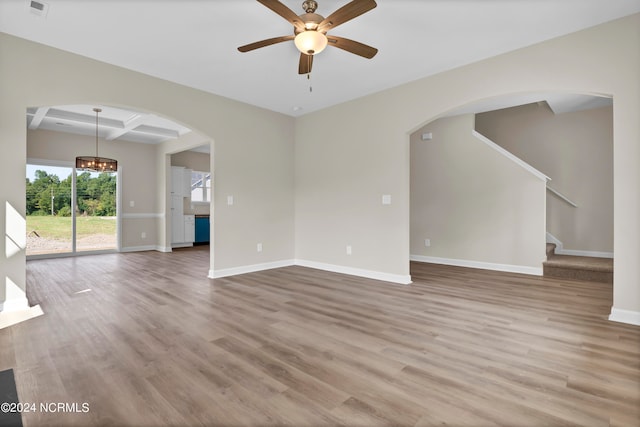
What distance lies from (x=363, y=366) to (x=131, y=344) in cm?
176

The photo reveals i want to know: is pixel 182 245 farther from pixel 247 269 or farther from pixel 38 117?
pixel 247 269

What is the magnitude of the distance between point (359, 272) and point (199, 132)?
322 centimetres

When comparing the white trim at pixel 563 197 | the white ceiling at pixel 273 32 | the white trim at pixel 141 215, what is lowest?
the white trim at pixel 141 215

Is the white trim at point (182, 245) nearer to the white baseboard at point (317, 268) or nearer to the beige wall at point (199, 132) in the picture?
the beige wall at point (199, 132)

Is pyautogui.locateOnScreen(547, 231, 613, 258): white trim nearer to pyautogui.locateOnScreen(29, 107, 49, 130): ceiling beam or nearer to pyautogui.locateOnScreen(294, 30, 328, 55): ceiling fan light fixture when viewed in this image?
pyautogui.locateOnScreen(294, 30, 328, 55): ceiling fan light fixture

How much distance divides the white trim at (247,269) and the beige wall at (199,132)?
71mm

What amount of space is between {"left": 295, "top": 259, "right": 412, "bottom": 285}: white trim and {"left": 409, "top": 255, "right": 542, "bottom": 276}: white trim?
189 centimetres

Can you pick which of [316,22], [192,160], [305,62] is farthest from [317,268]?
Result: [192,160]

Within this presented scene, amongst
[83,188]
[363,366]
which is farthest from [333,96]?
[83,188]

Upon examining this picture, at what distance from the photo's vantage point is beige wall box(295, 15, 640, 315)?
2.89 meters

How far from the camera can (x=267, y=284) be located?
14.4ft

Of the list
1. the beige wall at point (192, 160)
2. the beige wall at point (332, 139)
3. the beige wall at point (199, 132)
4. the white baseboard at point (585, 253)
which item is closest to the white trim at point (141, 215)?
the beige wall at point (192, 160)

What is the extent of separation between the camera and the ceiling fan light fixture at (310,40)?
256 cm

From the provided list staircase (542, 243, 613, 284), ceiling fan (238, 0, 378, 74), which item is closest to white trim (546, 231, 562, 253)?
staircase (542, 243, 613, 284)
